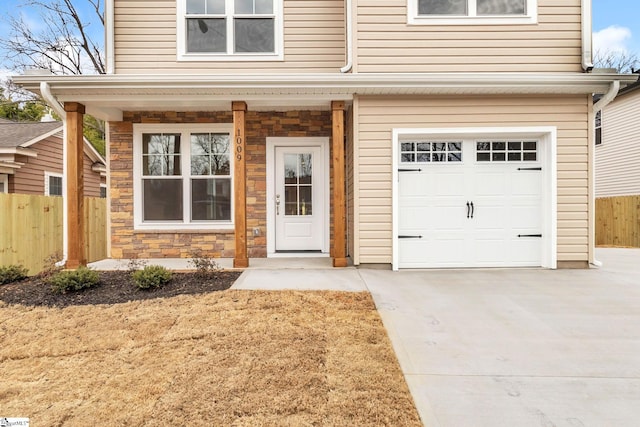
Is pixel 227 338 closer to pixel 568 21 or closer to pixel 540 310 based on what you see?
pixel 540 310

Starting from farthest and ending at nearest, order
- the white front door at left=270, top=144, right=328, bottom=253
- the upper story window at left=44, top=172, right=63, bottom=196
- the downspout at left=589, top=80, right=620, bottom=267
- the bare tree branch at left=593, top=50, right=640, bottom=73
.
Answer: the bare tree branch at left=593, top=50, right=640, bottom=73 → the upper story window at left=44, top=172, right=63, bottom=196 → the white front door at left=270, top=144, right=328, bottom=253 → the downspout at left=589, top=80, right=620, bottom=267

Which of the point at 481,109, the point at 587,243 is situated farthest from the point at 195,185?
the point at 587,243

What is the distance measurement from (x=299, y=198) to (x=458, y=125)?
301cm

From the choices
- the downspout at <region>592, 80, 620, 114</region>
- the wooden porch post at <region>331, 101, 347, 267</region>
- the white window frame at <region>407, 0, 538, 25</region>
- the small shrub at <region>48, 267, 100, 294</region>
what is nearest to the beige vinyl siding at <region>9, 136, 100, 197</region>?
the small shrub at <region>48, 267, 100, 294</region>

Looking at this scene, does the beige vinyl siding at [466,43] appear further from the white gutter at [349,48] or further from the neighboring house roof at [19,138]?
the neighboring house roof at [19,138]

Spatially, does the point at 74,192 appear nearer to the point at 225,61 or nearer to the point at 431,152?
the point at 225,61

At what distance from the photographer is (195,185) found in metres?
6.90

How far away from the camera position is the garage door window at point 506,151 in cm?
592

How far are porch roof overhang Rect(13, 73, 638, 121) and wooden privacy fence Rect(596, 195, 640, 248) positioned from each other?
755 centimetres

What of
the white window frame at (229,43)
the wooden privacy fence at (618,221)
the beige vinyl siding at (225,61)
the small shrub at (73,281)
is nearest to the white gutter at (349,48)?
the beige vinyl siding at (225,61)

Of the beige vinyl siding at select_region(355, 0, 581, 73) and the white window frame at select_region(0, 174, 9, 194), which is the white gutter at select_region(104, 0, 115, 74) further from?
the white window frame at select_region(0, 174, 9, 194)

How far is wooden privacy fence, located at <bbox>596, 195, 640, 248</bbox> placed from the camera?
1098 centimetres

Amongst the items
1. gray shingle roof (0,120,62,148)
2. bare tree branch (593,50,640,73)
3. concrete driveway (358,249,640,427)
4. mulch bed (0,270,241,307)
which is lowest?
concrete driveway (358,249,640,427)

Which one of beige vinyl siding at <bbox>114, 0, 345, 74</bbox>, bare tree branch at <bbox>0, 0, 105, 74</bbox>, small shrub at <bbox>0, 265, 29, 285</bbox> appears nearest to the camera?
small shrub at <bbox>0, 265, 29, 285</bbox>
